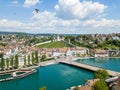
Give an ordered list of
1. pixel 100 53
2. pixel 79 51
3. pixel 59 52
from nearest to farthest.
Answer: pixel 100 53 → pixel 59 52 → pixel 79 51

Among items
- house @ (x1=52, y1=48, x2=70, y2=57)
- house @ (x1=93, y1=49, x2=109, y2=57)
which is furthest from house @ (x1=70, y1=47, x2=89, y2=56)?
house @ (x1=93, y1=49, x2=109, y2=57)

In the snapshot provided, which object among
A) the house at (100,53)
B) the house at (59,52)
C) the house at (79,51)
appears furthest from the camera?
the house at (79,51)

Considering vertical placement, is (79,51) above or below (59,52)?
above

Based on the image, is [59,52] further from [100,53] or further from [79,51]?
[100,53]

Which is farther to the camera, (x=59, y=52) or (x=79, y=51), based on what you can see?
(x=79, y=51)

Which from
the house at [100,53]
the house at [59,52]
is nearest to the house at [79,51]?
the house at [59,52]

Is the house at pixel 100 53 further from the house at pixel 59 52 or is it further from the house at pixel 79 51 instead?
the house at pixel 59 52

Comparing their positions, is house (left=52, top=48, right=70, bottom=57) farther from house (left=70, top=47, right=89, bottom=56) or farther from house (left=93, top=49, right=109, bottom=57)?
house (left=93, top=49, right=109, bottom=57)

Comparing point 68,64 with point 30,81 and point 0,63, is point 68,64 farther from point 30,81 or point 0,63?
point 30,81

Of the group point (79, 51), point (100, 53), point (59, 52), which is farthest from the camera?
point (79, 51)

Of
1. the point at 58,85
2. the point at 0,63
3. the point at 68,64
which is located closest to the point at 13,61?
the point at 0,63

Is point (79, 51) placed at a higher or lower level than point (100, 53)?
higher

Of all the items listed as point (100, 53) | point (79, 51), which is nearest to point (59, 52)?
point (79, 51)
